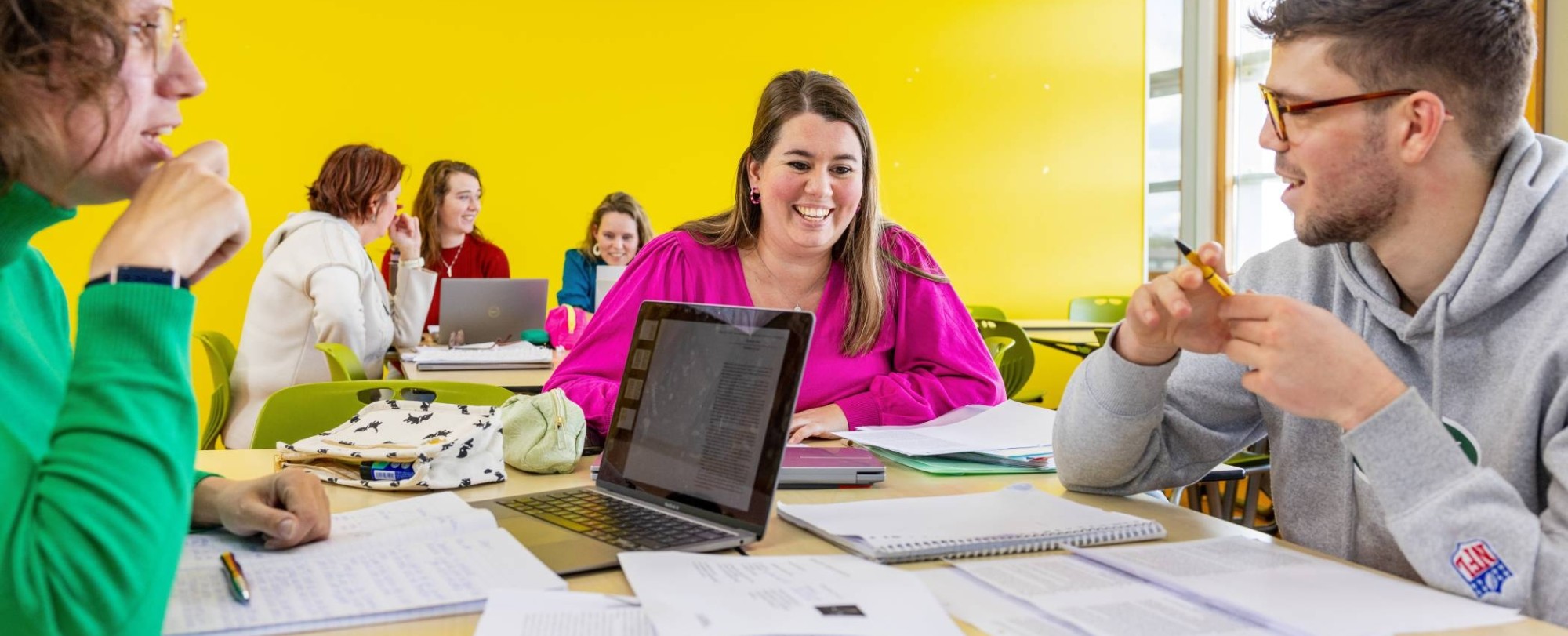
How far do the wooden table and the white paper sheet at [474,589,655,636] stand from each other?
3 cm

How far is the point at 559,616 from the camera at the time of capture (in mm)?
878

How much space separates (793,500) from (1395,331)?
75 cm

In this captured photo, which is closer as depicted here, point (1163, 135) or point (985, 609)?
point (985, 609)

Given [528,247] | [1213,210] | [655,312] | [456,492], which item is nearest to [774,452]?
[655,312]

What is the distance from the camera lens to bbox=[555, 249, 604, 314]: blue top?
16.8 ft

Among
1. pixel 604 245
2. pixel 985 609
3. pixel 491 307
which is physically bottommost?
pixel 985 609

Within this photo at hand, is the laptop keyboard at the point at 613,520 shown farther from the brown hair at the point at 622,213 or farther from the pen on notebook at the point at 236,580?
the brown hair at the point at 622,213

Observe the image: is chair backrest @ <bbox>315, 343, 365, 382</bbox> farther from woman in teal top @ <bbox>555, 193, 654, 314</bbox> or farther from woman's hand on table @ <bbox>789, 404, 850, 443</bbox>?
woman in teal top @ <bbox>555, 193, 654, 314</bbox>

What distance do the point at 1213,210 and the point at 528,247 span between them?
427 centimetres

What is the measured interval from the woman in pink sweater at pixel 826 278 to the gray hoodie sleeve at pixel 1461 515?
106cm

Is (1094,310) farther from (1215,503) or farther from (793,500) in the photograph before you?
(793,500)

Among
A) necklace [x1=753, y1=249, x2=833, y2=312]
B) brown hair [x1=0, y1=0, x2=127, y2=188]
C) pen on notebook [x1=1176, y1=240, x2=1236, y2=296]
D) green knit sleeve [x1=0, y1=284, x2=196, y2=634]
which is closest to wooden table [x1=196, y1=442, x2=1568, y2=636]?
green knit sleeve [x1=0, y1=284, x2=196, y2=634]

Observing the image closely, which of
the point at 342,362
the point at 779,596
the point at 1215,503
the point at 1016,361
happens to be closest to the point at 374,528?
the point at 779,596

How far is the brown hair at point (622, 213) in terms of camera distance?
516 cm
